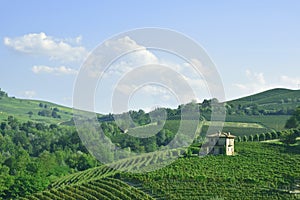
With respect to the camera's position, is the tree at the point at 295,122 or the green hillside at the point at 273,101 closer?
the tree at the point at 295,122

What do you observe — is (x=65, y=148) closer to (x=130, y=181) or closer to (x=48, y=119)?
(x=130, y=181)

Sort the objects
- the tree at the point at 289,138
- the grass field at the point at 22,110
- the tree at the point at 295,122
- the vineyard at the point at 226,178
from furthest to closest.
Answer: the grass field at the point at 22,110
the tree at the point at 295,122
the tree at the point at 289,138
the vineyard at the point at 226,178

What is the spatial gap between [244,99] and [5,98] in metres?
102

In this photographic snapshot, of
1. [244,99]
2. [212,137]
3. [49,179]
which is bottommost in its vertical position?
[49,179]

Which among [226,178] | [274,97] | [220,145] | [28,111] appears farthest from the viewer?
[28,111]

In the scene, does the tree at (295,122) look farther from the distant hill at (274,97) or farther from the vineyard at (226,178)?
the distant hill at (274,97)

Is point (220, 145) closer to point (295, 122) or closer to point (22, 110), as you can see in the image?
point (295, 122)

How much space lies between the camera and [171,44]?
26312 mm

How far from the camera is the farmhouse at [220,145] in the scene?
171ft

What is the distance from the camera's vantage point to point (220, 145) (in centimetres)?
5281

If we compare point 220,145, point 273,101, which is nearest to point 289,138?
point 220,145

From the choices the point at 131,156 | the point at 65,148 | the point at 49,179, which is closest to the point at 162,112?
the point at 131,156

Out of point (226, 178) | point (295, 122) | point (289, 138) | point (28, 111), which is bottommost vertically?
point (226, 178)

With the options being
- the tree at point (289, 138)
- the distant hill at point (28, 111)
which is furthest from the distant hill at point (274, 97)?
the distant hill at point (28, 111)
